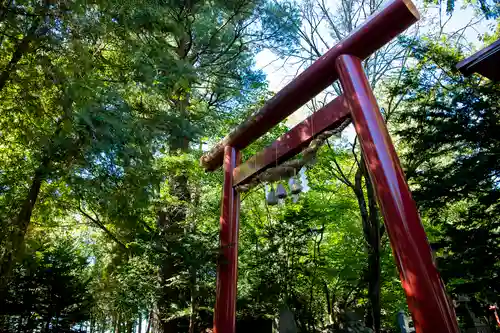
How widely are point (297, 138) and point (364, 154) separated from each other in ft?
3.38

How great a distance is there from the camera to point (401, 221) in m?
2.41

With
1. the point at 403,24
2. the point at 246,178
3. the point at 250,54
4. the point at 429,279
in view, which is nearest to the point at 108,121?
the point at 246,178

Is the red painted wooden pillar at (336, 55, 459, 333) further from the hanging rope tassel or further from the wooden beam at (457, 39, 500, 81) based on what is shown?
the wooden beam at (457, 39, 500, 81)

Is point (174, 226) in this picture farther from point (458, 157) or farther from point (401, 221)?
point (458, 157)

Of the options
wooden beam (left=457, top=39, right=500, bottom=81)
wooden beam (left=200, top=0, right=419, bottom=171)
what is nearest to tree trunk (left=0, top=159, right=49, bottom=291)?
wooden beam (left=200, top=0, right=419, bottom=171)

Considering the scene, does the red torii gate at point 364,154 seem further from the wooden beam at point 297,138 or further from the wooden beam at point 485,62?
the wooden beam at point 485,62

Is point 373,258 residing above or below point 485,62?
below

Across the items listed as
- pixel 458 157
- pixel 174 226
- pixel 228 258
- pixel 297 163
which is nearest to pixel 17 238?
pixel 174 226

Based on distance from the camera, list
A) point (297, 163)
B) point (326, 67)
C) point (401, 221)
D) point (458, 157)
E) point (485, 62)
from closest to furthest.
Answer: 1. point (401, 221)
2. point (485, 62)
3. point (326, 67)
4. point (297, 163)
5. point (458, 157)

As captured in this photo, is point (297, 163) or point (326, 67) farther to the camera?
point (297, 163)

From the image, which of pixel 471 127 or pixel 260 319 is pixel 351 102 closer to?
pixel 471 127

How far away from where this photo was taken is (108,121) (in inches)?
145

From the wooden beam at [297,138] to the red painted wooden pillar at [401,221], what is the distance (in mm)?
225

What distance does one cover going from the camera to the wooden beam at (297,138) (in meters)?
3.29
